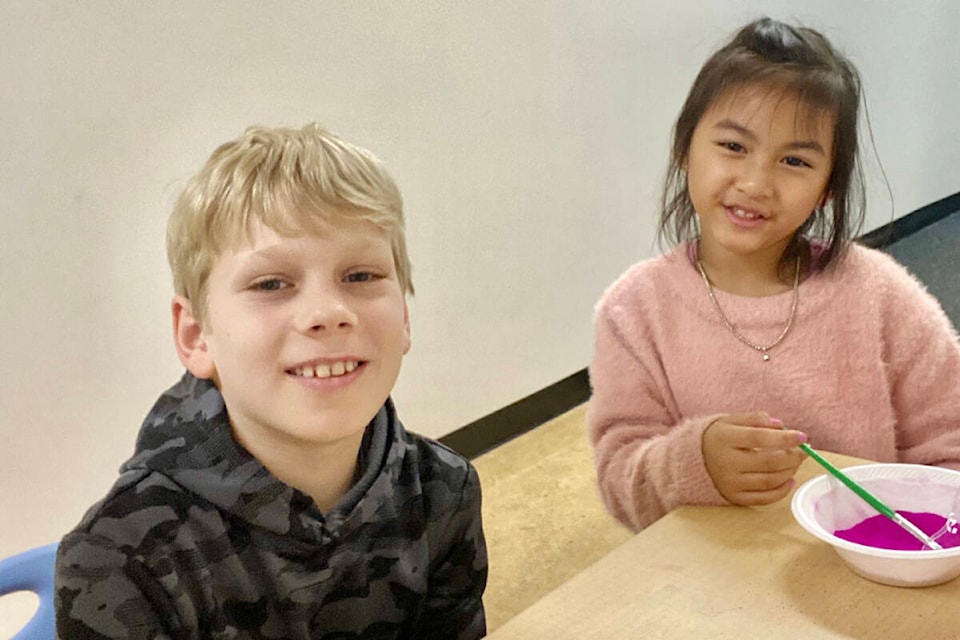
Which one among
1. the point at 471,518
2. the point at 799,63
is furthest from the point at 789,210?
the point at 471,518

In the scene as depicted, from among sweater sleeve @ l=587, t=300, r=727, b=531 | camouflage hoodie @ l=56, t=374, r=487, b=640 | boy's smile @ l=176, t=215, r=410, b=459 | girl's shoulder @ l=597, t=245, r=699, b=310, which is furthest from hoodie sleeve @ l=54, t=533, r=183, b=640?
girl's shoulder @ l=597, t=245, r=699, b=310

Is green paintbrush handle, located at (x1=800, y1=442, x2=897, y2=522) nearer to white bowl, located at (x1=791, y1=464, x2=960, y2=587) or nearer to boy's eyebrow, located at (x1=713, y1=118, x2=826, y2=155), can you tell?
white bowl, located at (x1=791, y1=464, x2=960, y2=587)

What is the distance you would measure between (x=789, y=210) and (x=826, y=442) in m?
0.30

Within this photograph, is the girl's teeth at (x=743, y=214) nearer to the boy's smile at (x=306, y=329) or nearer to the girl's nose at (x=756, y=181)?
the girl's nose at (x=756, y=181)

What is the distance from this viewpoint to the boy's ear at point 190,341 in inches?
37.4

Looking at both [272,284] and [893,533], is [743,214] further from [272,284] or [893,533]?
[272,284]

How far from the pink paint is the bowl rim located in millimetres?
19

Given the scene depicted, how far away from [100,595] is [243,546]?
0.40 ft

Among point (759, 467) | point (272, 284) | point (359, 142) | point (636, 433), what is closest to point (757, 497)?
point (759, 467)

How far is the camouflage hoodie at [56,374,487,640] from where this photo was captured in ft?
2.77

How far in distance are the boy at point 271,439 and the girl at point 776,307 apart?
378 millimetres

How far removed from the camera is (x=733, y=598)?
841 mm

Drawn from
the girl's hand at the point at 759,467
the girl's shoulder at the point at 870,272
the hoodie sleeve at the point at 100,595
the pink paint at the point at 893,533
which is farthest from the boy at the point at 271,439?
the girl's shoulder at the point at 870,272

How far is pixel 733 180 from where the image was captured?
1.27 m
